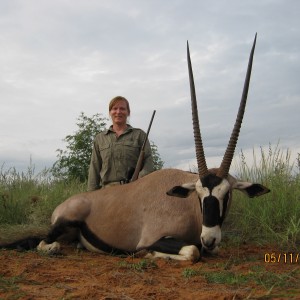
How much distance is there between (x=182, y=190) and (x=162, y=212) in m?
0.35

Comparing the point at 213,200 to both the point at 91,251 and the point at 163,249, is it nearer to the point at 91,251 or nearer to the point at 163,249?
the point at 163,249

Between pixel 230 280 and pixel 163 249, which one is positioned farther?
pixel 163 249

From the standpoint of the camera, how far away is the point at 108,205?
16.8 ft

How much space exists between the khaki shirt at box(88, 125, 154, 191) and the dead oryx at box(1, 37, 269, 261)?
4.04 feet

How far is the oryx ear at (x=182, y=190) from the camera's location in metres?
4.48

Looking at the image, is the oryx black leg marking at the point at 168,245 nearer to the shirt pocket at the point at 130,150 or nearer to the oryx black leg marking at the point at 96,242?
the oryx black leg marking at the point at 96,242

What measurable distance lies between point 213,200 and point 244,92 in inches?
46.9

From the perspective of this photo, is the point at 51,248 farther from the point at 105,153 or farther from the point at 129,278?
the point at 105,153

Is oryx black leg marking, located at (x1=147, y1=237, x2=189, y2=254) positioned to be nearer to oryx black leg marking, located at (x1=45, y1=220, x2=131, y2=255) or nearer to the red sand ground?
the red sand ground

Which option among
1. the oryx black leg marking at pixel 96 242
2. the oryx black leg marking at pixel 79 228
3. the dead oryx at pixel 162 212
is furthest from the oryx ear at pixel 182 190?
the oryx black leg marking at pixel 79 228

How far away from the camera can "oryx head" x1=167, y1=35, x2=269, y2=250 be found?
404 cm

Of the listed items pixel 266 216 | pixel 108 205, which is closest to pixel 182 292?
pixel 108 205
